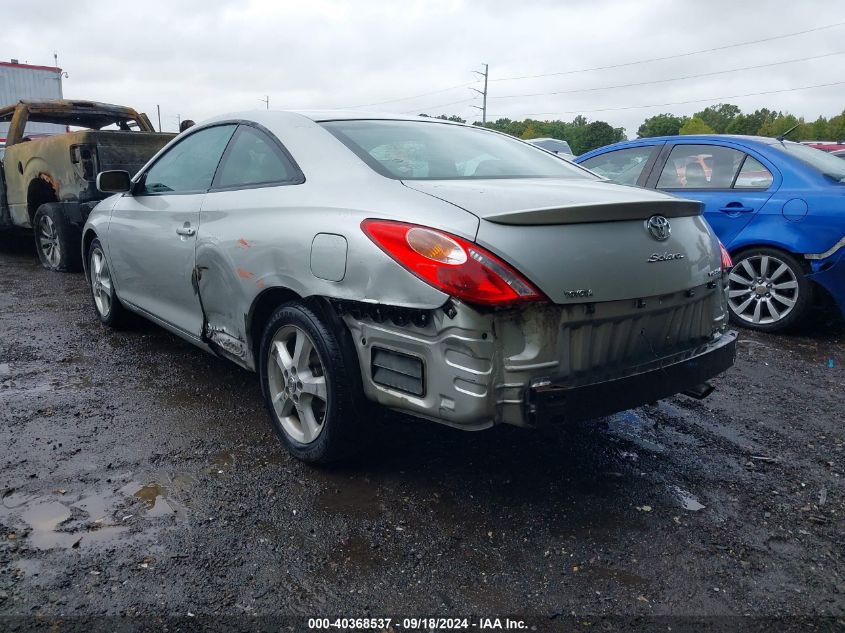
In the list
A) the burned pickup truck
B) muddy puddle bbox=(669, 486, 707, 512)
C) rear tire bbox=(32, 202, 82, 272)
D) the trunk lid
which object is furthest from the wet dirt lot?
rear tire bbox=(32, 202, 82, 272)

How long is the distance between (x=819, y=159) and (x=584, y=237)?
4.21m

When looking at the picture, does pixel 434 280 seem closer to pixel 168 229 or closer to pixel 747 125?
pixel 168 229

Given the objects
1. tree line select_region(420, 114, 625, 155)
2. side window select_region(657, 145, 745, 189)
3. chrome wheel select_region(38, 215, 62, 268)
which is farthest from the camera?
tree line select_region(420, 114, 625, 155)

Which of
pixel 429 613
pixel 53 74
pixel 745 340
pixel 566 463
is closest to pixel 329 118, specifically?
pixel 566 463

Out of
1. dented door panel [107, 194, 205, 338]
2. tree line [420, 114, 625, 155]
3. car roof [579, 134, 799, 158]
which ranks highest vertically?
tree line [420, 114, 625, 155]

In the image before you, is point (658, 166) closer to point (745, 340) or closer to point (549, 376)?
point (745, 340)

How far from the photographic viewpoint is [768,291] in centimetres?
537

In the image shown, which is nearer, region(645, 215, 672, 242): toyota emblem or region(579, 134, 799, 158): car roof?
region(645, 215, 672, 242): toyota emblem

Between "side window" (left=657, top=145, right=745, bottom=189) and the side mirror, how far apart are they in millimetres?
4305

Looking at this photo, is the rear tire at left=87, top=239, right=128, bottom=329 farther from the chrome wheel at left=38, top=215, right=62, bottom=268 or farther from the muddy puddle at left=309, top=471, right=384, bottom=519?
the muddy puddle at left=309, top=471, right=384, bottom=519

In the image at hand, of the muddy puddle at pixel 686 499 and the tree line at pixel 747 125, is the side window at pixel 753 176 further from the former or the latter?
the tree line at pixel 747 125

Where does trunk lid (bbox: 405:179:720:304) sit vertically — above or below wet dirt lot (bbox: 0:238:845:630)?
above

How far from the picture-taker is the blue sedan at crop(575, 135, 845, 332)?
16.5 ft

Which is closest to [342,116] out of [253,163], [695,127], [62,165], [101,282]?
[253,163]
